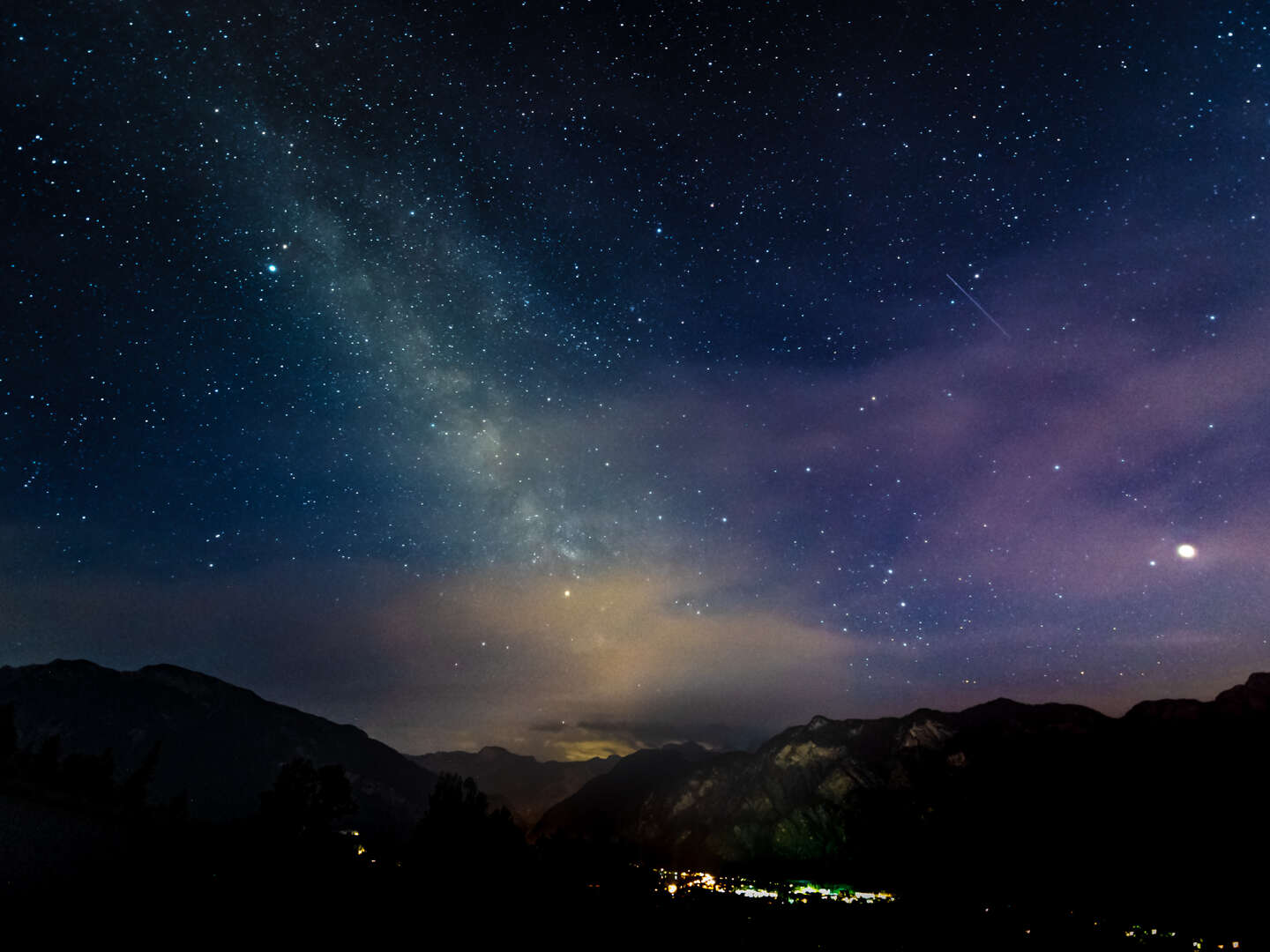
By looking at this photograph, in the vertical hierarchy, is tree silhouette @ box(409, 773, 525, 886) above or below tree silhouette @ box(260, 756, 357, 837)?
below

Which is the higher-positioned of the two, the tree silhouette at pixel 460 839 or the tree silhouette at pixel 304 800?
the tree silhouette at pixel 304 800

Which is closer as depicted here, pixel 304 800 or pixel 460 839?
pixel 304 800

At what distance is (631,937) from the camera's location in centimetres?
3256

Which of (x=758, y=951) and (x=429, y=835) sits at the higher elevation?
(x=758, y=951)

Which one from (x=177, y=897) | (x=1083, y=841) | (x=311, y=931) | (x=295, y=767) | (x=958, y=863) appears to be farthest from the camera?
(x=958, y=863)

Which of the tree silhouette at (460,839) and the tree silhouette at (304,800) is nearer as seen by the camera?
the tree silhouette at (460,839)

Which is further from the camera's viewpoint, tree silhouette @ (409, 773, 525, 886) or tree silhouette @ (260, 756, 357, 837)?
tree silhouette @ (260, 756, 357, 837)

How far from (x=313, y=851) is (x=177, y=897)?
113 ft

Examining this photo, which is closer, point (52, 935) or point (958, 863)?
point (52, 935)

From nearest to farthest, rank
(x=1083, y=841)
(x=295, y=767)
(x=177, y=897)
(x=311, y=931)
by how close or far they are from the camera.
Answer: (x=311, y=931) < (x=177, y=897) < (x=295, y=767) < (x=1083, y=841)

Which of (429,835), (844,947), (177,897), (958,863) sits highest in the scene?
(177,897)

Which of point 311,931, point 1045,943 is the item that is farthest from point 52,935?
point 1045,943

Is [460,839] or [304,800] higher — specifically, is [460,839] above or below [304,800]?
below

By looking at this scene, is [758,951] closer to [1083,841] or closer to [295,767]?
[295,767]
